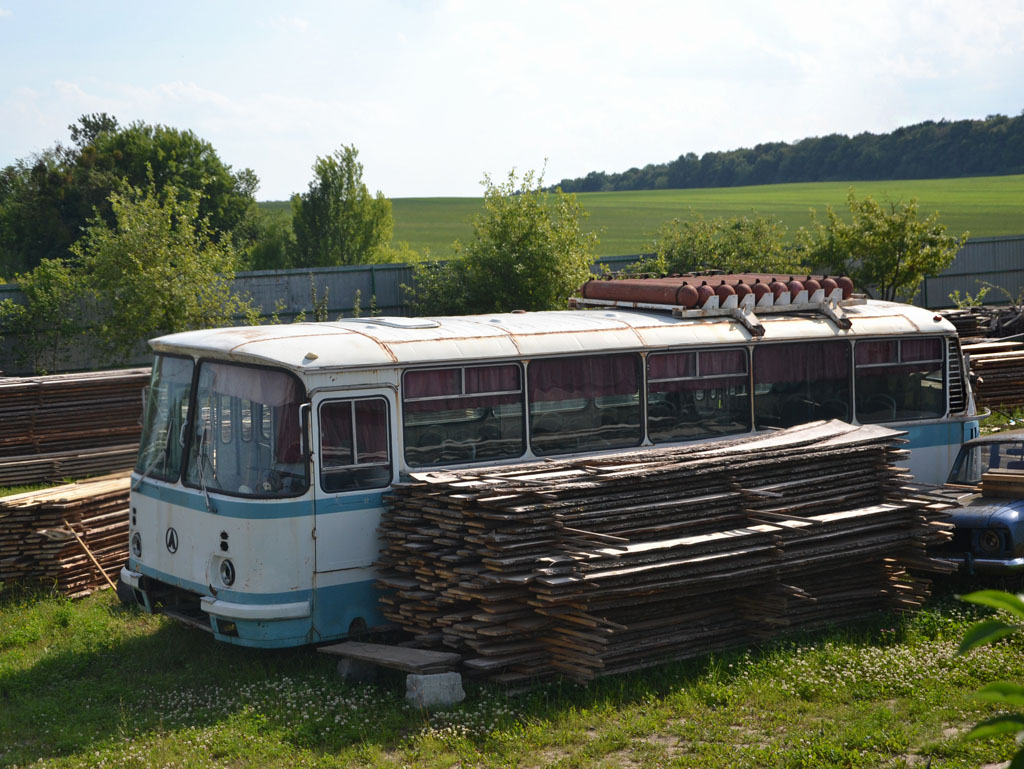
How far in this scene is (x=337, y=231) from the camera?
58.8 metres

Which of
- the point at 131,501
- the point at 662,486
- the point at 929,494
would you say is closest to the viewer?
Result: the point at 662,486

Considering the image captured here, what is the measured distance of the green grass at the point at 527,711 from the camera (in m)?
7.79

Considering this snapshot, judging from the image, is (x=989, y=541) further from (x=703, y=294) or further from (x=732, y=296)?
(x=703, y=294)

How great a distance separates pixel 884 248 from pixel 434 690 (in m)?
26.6

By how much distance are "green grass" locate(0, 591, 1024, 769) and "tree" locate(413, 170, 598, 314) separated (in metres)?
17.2

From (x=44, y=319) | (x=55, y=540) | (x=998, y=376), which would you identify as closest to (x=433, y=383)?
(x=55, y=540)

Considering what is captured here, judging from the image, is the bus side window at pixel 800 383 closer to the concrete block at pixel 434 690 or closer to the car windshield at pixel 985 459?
the car windshield at pixel 985 459

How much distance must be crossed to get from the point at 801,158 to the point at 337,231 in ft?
205

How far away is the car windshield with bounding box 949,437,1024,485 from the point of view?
1247cm

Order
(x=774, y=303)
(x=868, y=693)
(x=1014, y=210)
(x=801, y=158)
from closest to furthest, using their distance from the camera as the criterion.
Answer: (x=868, y=693) < (x=774, y=303) < (x=1014, y=210) < (x=801, y=158)

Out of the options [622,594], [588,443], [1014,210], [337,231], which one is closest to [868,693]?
[622,594]

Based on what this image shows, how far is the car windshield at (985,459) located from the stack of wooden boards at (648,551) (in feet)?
6.38

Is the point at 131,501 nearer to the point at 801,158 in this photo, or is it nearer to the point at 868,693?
the point at 868,693

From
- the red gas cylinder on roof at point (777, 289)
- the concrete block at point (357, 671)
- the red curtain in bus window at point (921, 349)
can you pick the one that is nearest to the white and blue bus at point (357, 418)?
the concrete block at point (357, 671)
